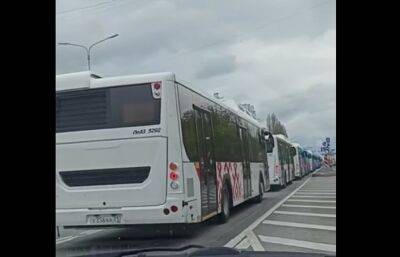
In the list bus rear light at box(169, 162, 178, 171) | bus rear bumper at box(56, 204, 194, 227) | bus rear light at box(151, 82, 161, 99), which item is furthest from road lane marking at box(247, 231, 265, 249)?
bus rear light at box(151, 82, 161, 99)

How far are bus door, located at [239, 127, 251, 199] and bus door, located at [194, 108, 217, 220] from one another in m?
3.15

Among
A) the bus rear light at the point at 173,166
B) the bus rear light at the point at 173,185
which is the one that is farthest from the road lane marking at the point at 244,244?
the bus rear light at the point at 173,166

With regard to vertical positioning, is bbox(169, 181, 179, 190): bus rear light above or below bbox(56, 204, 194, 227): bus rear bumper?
above

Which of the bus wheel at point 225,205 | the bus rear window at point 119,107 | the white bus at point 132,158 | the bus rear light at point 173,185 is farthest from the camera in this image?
the bus wheel at point 225,205

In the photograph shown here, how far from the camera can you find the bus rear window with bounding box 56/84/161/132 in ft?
26.6

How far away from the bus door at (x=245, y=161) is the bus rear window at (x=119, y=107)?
5.02 m

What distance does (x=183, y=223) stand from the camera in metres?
8.41

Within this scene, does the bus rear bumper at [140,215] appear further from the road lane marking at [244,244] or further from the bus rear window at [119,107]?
the bus rear window at [119,107]

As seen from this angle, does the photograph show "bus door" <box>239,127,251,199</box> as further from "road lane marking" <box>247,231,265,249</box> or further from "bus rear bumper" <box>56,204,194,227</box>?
"bus rear bumper" <box>56,204,194,227</box>

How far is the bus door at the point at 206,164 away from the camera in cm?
950
